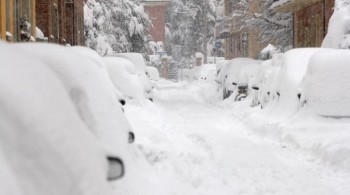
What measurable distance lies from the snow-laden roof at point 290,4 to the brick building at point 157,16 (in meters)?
43.0

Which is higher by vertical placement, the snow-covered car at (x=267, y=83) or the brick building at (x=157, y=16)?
the brick building at (x=157, y=16)

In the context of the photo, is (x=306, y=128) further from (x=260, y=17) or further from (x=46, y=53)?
(x=260, y=17)

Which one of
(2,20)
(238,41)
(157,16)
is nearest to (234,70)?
(2,20)

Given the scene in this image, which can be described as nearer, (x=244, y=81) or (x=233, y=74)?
(x=244, y=81)

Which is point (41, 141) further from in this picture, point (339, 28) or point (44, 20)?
point (44, 20)

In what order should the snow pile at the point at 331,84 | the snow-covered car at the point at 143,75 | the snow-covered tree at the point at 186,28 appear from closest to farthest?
the snow pile at the point at 331,84, the snow-covered car at the point at 143,75, the snow-covered tree at the point at 186,28

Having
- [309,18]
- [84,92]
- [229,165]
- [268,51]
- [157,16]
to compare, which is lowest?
[229,165]

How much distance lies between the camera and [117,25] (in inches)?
Answer: 1479

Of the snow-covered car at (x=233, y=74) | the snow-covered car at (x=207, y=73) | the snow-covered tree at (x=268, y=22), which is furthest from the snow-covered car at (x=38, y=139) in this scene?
the snow-covered car at (x=207, y=73)

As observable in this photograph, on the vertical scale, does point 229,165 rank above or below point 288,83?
below

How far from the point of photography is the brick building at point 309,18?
81.1ft

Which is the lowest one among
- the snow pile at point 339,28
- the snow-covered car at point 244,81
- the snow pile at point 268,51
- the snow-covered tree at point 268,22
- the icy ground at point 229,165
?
the icy ground at point 229,165

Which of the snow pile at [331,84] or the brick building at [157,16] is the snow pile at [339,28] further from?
the brick building at [157,16]

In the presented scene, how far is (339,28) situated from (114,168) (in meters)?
15.7
